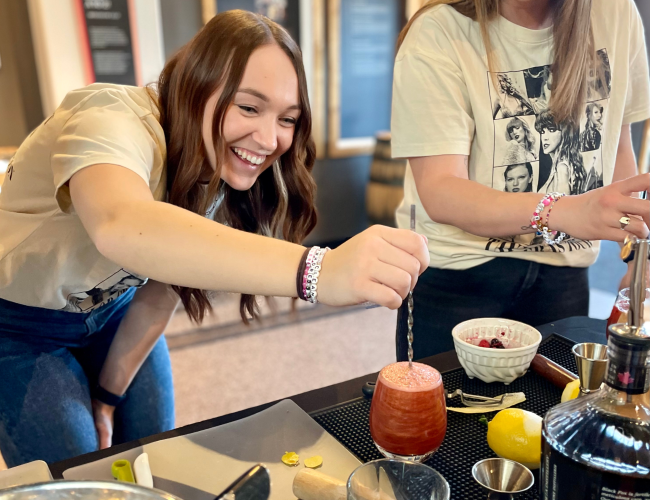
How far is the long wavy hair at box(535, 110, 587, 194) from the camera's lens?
1208 mm

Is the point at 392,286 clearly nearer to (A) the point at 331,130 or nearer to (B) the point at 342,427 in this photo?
(B) the point at 342,427

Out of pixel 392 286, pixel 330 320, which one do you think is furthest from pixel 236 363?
pixel 392 286

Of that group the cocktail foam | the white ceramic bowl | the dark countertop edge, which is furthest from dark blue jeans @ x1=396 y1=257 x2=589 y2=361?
the cocktail foam

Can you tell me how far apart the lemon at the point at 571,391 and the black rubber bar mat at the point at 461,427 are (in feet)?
0.11

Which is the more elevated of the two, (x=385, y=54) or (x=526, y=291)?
(x=385, y=54)

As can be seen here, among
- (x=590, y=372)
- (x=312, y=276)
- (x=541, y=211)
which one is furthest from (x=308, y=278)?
(x=541, y=211)

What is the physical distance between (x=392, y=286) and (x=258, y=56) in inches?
21.8

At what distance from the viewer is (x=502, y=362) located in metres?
0.92

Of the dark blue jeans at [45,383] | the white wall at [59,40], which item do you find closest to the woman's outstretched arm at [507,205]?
the dark blue jeans at [45,383]

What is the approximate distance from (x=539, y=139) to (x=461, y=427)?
66 centimetres

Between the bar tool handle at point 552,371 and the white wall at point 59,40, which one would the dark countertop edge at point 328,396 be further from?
the white wall at point 59,40

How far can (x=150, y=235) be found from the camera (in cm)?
74

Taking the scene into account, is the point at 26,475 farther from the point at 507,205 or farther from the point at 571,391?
the point at 507,205

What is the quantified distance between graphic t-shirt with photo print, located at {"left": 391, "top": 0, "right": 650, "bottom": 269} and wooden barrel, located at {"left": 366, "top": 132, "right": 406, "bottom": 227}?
7.64ft
